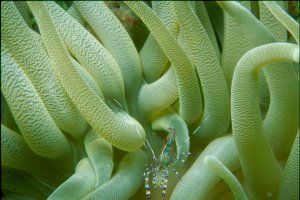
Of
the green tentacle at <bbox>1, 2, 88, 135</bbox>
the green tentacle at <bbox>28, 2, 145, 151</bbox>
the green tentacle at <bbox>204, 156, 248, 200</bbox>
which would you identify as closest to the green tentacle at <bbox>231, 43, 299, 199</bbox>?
the green tentacle at <bbox>204, 156, 248, 200</bbox>

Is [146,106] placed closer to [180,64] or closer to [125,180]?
[180,64]

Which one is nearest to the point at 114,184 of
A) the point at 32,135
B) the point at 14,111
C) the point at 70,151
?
the point at 70,151

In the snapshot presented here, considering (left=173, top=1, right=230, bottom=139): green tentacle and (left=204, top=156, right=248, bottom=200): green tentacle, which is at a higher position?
(left=173, top=1, right=230, bottom=139): green tentacle

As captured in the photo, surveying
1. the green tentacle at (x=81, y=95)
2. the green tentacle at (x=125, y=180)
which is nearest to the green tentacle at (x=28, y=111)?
the green tentacle at (x=81, y=95)

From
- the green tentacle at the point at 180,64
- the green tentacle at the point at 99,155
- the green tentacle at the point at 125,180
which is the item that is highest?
the green tentacle at the point at 180,64

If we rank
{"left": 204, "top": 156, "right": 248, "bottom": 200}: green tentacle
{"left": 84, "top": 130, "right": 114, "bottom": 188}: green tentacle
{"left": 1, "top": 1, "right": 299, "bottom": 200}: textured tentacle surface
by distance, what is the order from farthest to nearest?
{"left": 84, "top": 130, "right": 114, "bottom": 188}: green tentacle → {"left": 1, "top": 1, "right": 299, "bottom": 200}: textured tentacle surface → {"left": 204, "top": 156, "right": 248, "bottom": 200}: green tentacle

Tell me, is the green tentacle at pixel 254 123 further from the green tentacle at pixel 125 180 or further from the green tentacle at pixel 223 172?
the green tentacle at pixel 125 180

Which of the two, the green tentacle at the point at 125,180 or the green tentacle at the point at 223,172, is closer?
the green tentacle at the point at 223,172

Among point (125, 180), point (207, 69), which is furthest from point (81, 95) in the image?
point (207, 69)

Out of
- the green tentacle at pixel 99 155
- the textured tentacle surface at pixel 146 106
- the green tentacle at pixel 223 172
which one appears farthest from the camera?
the green tentacle at pixel 99 155

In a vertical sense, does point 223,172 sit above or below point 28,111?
below

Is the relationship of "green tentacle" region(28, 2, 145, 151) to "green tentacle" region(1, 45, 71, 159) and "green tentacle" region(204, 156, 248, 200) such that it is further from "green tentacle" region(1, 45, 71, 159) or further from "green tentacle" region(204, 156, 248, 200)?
"green tentacle" region(204, 156, 248, 200)
